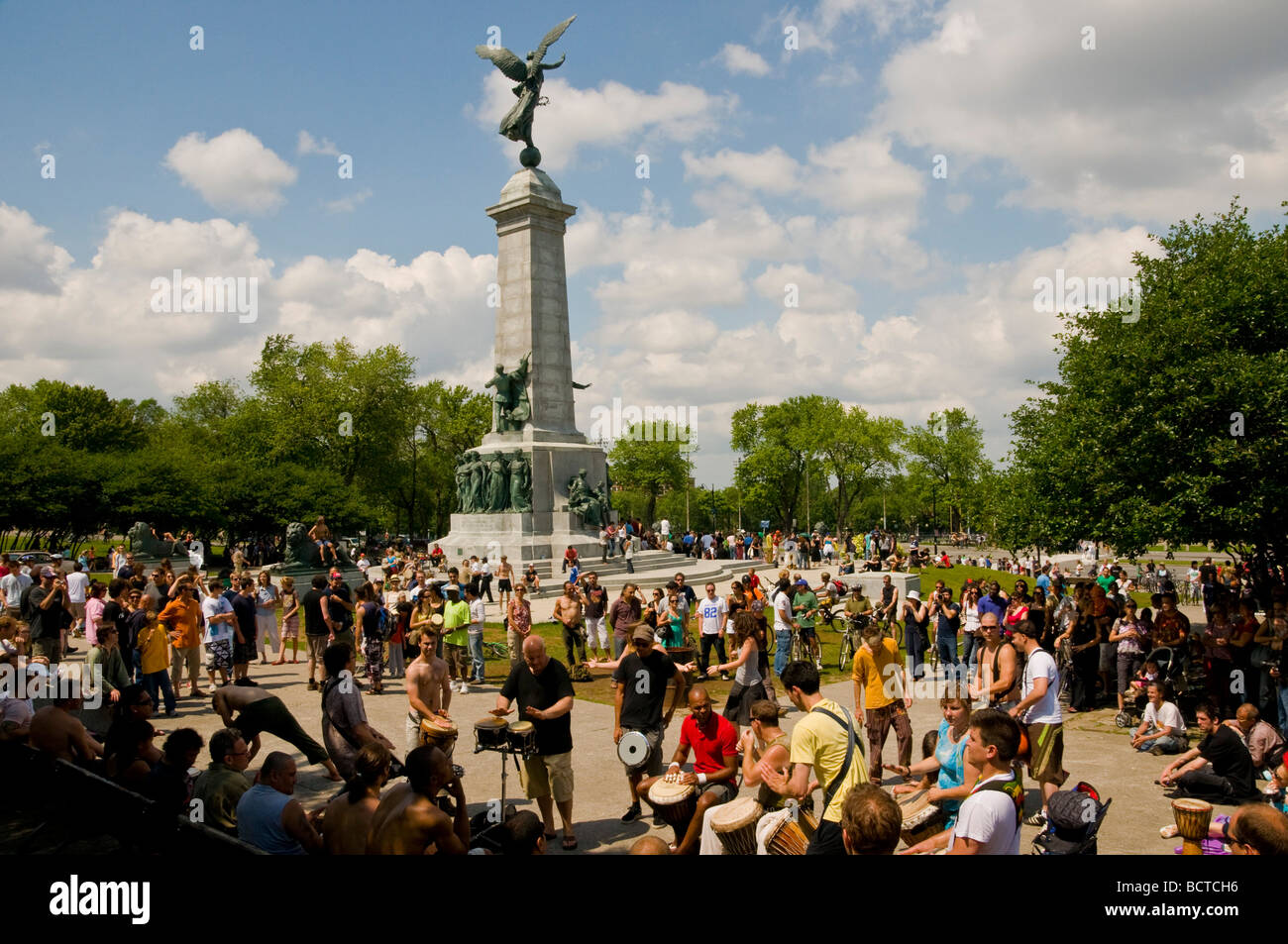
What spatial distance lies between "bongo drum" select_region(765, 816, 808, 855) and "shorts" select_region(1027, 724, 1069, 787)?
363cm

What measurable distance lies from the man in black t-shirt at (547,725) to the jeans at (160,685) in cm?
671

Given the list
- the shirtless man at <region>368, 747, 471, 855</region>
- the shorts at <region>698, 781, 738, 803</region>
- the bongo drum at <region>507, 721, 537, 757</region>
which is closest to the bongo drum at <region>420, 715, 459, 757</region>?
the bongo drum at <region>507, 721, 537, 757</region>

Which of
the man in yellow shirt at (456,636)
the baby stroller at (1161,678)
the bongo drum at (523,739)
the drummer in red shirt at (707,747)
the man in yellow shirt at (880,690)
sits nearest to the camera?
the drummer in red shirt at (707,747)

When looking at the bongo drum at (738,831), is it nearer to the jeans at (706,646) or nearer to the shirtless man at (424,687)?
the shirtless man at (424,687)

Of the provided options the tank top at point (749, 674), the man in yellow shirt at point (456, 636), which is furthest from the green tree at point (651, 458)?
the tank top at point (749, 674)

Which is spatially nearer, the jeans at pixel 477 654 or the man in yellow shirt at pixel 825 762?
the man in yellow shirt at pixel 825 762

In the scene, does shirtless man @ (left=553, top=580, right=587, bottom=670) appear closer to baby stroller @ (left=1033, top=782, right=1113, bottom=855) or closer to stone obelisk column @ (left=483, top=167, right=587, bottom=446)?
baby stroller @ (left=1033, top=782, right=1113, bottom=855)

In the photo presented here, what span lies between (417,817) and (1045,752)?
572 centimetres

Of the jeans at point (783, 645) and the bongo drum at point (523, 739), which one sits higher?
the bongo drum at point (523, 739)

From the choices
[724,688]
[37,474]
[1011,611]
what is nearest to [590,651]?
[724,688]

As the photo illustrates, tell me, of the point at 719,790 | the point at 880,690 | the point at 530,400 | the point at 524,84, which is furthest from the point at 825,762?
the point at 524,84

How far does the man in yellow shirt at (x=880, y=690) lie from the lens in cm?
842

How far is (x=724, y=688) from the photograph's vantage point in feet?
46.7
